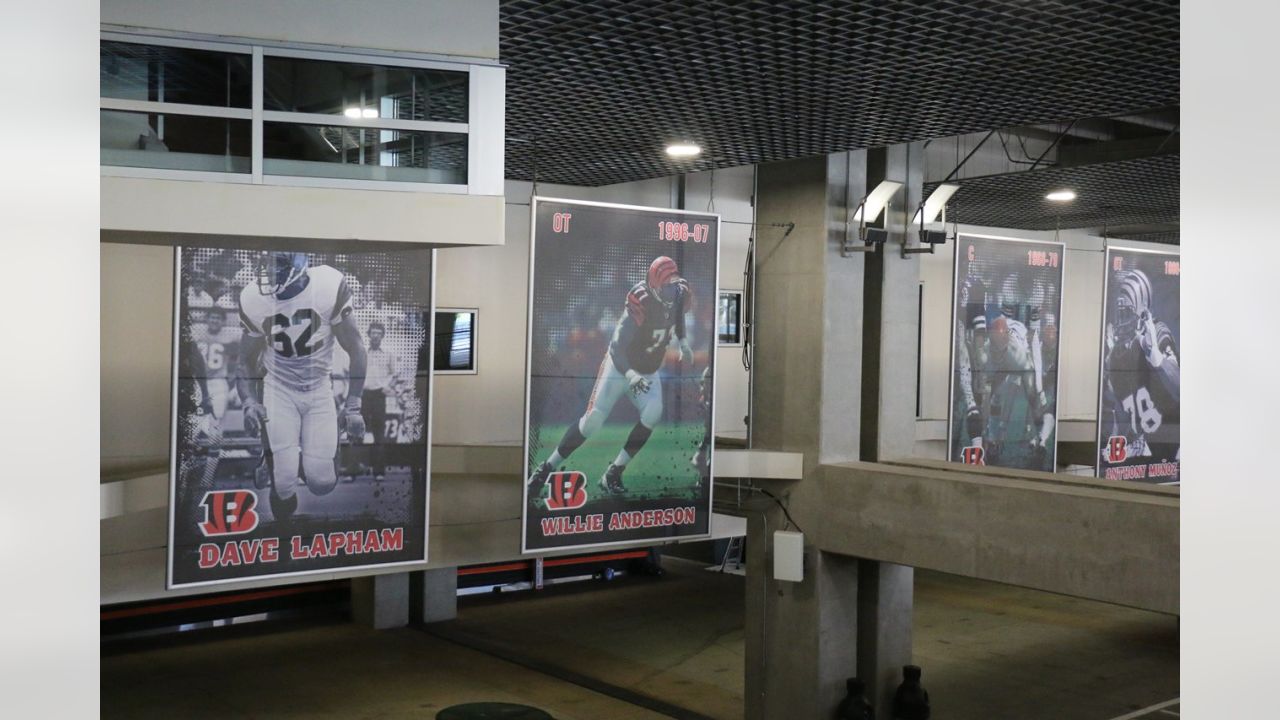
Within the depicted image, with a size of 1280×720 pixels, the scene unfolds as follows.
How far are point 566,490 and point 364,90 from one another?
584 cm

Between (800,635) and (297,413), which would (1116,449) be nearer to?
(800,635)

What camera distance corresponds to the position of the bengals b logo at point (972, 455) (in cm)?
1324

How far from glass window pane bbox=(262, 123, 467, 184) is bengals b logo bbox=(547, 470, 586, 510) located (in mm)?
5394

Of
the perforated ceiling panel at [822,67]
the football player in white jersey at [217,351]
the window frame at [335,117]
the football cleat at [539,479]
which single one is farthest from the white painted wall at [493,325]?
the window frame at [335,117]

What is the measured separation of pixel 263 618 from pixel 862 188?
39.5 feet

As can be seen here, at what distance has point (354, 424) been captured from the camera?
11.4 metres

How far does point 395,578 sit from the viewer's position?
18.7m

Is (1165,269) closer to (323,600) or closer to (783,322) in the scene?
(783,322)

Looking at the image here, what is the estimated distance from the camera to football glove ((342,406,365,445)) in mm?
11395

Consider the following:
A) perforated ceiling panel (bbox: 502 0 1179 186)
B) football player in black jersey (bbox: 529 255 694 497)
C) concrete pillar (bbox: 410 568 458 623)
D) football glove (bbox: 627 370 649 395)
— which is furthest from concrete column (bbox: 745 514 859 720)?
concrete pillar (bbox: 410 568 458 623)

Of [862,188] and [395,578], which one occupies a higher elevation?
[862,188]

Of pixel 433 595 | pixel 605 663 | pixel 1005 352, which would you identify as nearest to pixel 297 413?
pixel 605 663
